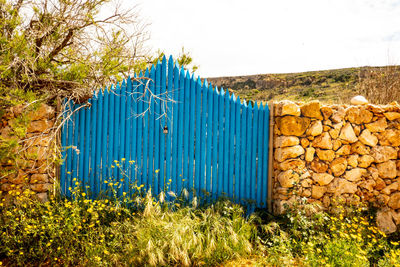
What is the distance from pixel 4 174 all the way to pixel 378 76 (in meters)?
8.97

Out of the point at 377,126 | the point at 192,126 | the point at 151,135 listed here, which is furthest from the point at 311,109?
the point at 151,135

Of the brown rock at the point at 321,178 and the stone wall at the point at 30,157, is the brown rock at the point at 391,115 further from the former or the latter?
the stone wall at the point at 30,157

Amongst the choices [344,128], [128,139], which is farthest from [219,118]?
[344,128]

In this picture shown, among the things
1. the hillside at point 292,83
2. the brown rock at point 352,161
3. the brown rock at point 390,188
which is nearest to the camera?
the brown rock at point 352,161

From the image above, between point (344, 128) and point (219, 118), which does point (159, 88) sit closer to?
point (219, 118)

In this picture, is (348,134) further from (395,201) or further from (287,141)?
(395,201)

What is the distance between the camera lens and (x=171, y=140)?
4336 millimetres

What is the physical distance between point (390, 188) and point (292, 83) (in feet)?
61.0

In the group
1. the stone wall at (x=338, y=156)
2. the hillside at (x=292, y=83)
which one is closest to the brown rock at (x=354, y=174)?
the stone wall at (x=338, y=156)

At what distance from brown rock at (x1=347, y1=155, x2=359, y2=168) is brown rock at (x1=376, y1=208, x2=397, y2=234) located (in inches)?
34.3

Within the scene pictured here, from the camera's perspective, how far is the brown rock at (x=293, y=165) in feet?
13.8

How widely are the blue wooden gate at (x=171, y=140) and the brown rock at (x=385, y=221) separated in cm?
186

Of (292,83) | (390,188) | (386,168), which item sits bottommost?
(390,188)

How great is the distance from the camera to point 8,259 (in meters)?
3.35
